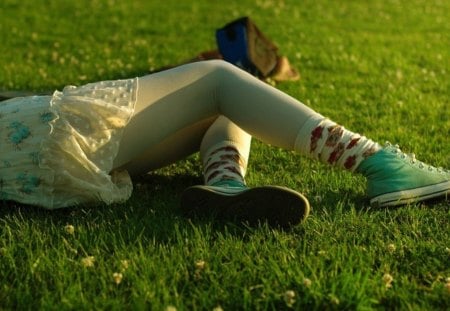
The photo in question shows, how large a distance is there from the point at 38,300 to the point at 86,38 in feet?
27.6

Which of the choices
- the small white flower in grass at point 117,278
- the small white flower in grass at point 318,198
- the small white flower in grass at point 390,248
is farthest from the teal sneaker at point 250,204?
the small white flower in grass at point 117,278

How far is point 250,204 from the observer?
13.0 ft

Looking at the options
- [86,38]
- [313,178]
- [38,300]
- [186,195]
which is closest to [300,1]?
[86,38]

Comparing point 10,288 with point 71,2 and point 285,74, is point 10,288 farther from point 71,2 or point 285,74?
point 71,2

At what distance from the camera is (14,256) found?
3764mm

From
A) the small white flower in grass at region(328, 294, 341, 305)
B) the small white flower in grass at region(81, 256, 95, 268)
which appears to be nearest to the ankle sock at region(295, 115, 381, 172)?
the small white flower in grass at region(328, 294, 341, 305)

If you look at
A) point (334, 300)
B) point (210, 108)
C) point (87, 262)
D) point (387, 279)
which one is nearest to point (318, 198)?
point (210, 108)

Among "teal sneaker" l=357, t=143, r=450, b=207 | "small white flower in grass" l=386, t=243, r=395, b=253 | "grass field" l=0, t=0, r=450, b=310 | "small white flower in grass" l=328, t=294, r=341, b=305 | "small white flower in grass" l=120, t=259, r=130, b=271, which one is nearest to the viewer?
"small white flower in grass" l=328, t=294, r=341, b=305

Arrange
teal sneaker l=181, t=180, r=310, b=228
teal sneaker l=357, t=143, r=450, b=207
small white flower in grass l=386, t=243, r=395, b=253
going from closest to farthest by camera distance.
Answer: small white flower in grass l=386, t=243, r=395, b=253
teal sneaker l=181, t=180, r=310, b=228
teal sneaker l=357, t=143, r=450, b=207

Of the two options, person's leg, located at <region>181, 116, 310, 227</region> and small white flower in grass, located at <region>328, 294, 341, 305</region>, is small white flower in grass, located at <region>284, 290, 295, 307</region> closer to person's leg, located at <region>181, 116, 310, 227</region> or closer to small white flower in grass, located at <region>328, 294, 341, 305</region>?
small white flower in grass, located at <region>328, 294, 341, 305</region>

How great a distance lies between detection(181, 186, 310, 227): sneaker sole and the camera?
3.85m

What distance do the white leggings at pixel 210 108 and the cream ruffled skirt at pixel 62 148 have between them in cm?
13

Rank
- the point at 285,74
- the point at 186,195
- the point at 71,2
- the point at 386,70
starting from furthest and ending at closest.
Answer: the point at 71,2
the point at 386,70
the point at 285,74
the point at 186,195

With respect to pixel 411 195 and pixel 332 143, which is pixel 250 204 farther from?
pixel 411 195
